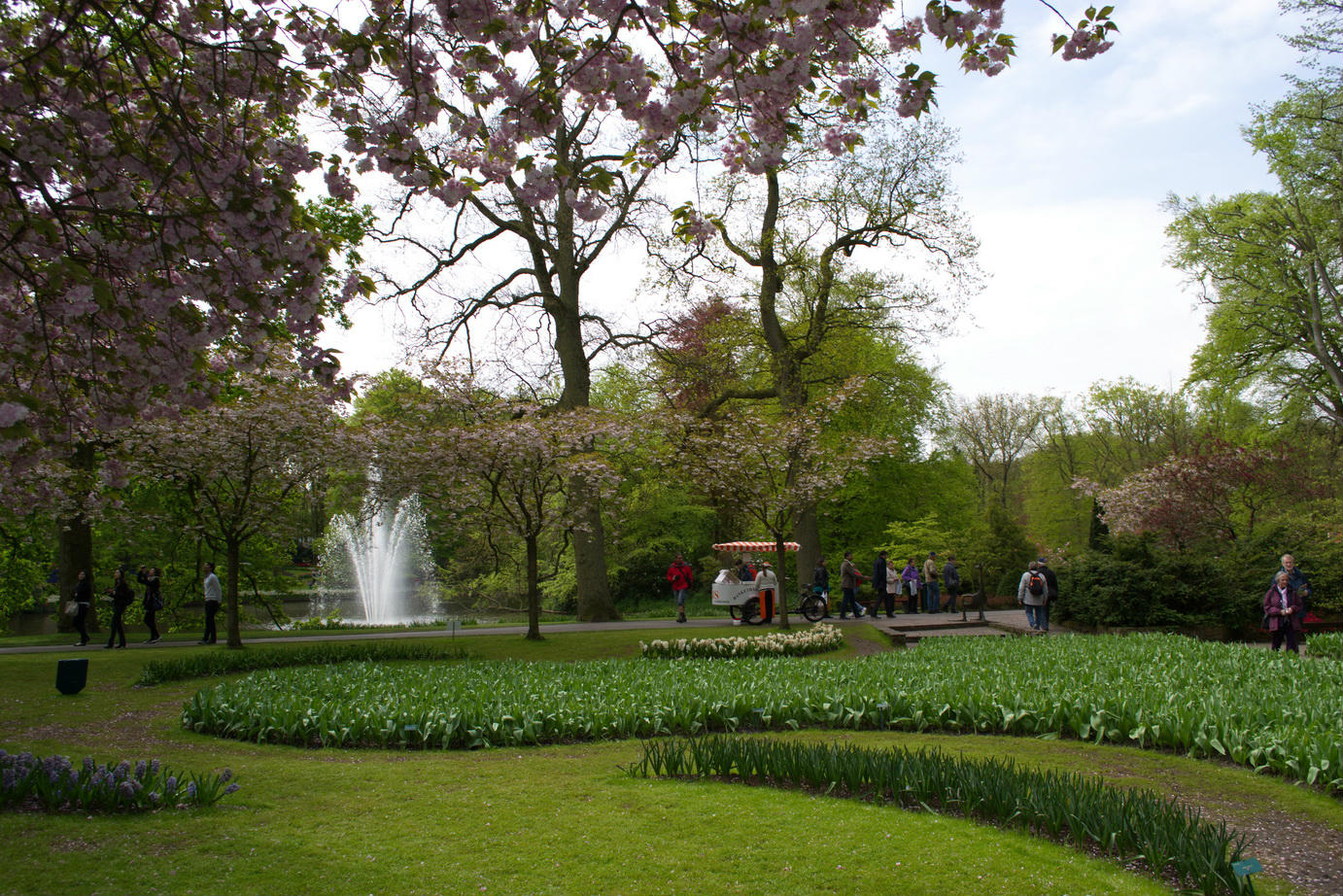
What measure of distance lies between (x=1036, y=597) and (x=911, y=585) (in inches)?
286

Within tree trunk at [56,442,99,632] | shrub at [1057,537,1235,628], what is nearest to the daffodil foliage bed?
shrub at [1057,537,1235,628]

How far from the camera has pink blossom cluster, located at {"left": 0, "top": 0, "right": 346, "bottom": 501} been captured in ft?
18.3

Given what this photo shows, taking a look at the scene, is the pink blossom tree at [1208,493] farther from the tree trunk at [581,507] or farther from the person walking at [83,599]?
the person walking at [83,599]

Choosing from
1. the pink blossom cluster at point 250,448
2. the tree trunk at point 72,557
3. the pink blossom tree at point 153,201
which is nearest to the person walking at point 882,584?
the pink blossom cluster at point 250,448

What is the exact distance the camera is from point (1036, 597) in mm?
18375

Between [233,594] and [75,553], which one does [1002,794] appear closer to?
[233,594]

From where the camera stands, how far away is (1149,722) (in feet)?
25.6

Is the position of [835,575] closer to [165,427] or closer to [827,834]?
[165,427]

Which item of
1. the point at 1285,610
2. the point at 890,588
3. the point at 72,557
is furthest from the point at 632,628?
the point at 72,557

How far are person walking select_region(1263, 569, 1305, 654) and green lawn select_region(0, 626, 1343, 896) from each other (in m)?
8.23

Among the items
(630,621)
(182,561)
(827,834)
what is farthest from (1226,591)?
(182,561)

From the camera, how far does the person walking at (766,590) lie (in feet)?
69.4

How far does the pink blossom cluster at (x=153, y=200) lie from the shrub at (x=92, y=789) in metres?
2.08

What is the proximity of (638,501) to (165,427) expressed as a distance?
1918cm
